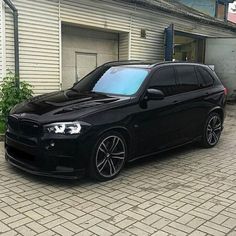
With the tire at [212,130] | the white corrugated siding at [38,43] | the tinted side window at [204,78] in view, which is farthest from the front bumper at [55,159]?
the white corrugated siding at [38,43]

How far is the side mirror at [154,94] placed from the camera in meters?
5.58

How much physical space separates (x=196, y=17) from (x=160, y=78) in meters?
10.1

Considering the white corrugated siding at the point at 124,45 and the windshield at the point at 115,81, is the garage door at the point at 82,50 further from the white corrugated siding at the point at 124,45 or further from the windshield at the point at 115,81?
the windshield at the point at 115,81

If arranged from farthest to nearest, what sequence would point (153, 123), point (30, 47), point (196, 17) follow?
1. point (196, 17)
2. point (30, 47)
3. point (153, 123)

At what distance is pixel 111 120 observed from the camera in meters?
5.05

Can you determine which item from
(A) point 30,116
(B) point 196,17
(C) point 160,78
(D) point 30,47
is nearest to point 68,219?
(A) point 30,116

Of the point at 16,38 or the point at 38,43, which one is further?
the point at 38,43

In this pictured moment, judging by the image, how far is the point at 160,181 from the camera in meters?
5.20

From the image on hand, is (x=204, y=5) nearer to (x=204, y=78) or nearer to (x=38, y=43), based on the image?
(x=38, y=43)

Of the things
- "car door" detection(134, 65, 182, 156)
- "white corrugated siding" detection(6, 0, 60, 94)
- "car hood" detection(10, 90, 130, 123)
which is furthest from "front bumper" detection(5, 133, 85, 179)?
"white corrugated siding" detection(6, 0, 60, 94)

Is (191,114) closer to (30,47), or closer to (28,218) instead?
(28,218)

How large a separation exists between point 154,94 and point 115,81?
79 cm

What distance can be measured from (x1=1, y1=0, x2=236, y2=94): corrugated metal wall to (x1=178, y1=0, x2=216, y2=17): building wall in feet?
25.6

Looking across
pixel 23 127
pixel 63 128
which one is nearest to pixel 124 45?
pixel 23 127
